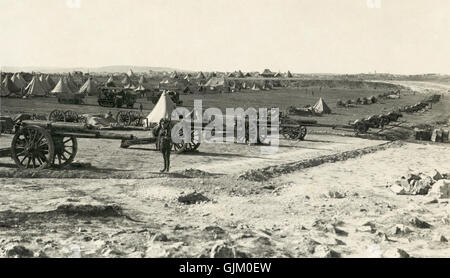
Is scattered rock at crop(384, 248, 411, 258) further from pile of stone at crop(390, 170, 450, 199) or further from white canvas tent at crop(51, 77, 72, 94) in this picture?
white canvas tent at crop(51, 77, 72, 94)

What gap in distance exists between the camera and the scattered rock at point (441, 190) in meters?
11.1

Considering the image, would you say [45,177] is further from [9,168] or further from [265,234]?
[265,234]

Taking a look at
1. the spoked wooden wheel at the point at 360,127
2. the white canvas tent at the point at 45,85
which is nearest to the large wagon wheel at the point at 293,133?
the spoked wooden wheel at the point at 360,127

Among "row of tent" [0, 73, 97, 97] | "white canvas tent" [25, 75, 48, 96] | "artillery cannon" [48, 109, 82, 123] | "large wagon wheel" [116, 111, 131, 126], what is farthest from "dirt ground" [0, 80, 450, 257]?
"white canvas tent" [25, 75, 48, 96]

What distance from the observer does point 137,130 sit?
76.4ft

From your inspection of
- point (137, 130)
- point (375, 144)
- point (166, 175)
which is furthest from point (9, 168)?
point (375, 144)

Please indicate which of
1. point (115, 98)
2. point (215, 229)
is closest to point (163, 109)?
point (115, 98)

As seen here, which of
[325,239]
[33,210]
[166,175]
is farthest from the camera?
[166,175]

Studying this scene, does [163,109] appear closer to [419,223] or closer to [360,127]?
[360,127]

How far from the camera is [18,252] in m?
6.60

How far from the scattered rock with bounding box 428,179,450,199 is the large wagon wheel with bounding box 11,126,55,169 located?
30.1 ft

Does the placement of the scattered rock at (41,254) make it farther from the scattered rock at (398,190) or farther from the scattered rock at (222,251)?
the scattered rock at (398,190)

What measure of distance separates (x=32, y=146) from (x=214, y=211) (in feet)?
19.3
